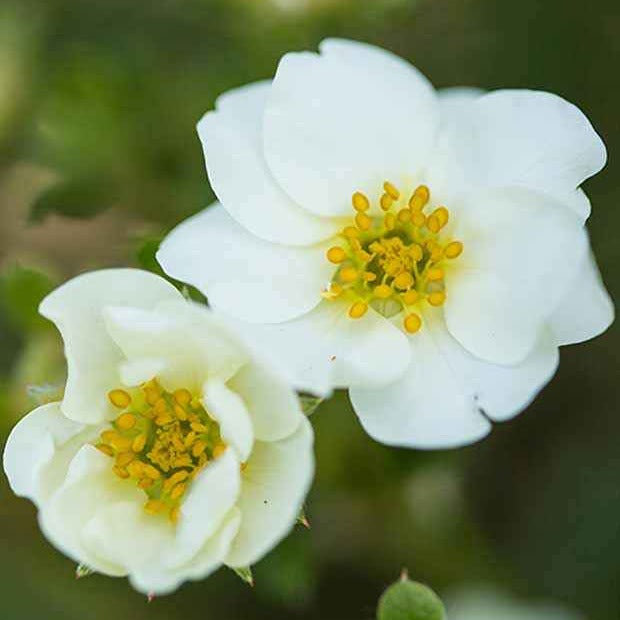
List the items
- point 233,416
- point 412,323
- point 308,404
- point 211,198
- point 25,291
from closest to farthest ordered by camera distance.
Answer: point 233,416 → point 308,404 → point 412,323 → point 25,291 → point 211,198

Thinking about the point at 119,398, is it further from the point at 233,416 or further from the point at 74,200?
the point at 74,200

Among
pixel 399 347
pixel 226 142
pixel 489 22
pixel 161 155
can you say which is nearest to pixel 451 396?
Answer: pixel 399 347

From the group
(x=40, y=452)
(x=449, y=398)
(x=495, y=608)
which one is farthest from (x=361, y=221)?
(x=495, y=608)

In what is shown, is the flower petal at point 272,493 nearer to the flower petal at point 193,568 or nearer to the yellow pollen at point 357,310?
the flower petal at point 193,568

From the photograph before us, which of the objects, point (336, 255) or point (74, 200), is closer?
point (336, 255)

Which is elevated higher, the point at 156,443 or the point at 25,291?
the point at 156,443

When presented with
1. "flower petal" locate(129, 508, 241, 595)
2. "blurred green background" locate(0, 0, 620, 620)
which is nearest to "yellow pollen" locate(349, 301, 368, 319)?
"flower petal" locate(129, 508, 241, 595)
